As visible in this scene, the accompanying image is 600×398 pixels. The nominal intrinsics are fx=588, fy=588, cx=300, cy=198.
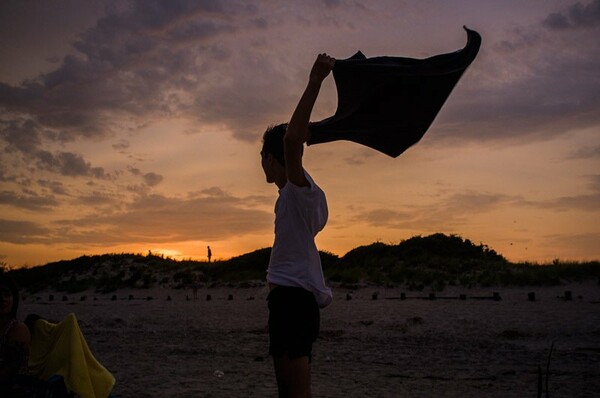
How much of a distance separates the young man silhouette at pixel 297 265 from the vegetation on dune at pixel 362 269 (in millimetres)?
21359

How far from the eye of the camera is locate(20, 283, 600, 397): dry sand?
8.33m

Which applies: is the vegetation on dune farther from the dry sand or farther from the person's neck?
the person's neck

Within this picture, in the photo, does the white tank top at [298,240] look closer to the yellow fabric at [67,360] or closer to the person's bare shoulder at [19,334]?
the yellow fabric at [67,360]

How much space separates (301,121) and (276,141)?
41 cm

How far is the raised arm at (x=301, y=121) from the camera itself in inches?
110

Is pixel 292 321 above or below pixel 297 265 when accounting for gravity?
below

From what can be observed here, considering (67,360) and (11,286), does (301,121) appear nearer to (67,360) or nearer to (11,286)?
(67,360)

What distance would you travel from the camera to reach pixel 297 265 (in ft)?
9.88

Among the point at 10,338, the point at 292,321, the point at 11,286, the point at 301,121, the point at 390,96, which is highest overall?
the point at 390,96

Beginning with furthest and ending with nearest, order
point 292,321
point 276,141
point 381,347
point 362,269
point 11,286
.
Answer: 1. point 362,269
2. point 381,347
3. point 11,286
4. point 276,141
5. point 292,321

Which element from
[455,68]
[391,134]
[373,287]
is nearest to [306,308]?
[391,134]

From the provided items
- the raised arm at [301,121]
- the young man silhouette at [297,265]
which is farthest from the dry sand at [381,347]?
the raised arm at [301,121]

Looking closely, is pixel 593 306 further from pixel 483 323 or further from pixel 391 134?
pixel 391 134

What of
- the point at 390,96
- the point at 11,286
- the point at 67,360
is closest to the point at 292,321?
the point at 390,96
